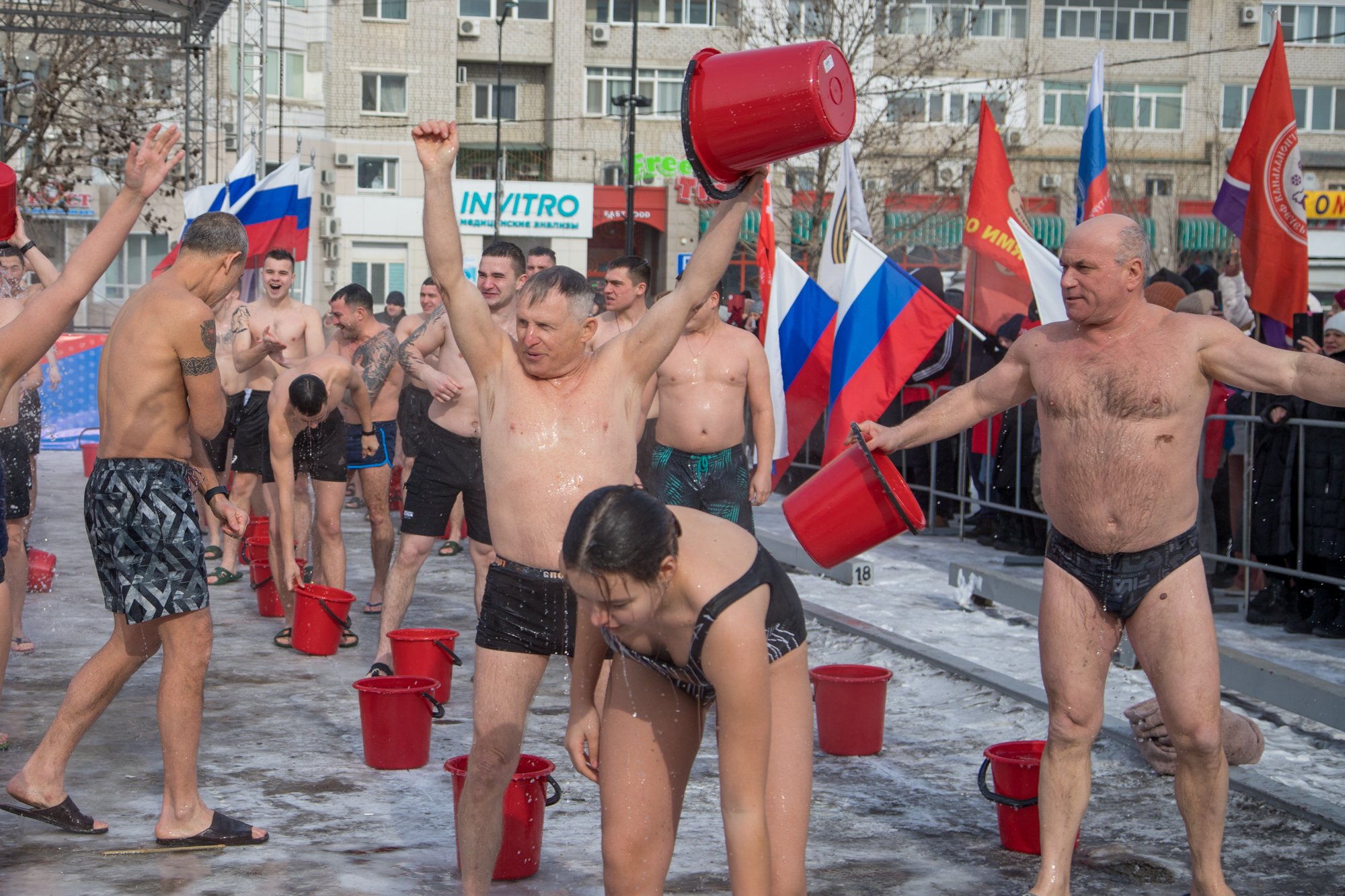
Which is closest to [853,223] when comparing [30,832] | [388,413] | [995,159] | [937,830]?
[995,159]

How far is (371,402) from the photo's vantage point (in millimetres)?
8438

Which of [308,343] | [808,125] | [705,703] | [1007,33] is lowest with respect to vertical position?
[705,703]

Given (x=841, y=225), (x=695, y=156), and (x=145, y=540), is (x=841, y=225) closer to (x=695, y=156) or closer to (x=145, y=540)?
(x=695, y=156)

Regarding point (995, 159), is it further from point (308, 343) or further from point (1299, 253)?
point (308, 343)

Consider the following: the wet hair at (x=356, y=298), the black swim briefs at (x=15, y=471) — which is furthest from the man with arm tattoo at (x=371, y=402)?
the black swim briefs at (x=15, y=471)

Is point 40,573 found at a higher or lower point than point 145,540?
lower

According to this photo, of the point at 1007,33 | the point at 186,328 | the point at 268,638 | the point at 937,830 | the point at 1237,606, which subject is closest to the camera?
the point at 186,328

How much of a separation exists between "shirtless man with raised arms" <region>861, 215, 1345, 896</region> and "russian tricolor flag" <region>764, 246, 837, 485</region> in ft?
18.3

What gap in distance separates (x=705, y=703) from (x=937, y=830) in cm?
196

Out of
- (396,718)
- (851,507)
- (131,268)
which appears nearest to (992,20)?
(131,268)

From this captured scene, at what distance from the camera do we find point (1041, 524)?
1091cm

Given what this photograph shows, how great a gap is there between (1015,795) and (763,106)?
2490 mm

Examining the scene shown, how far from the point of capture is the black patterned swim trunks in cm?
460

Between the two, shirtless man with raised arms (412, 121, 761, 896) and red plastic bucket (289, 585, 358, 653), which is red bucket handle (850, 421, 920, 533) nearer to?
shirtless man with raised arms (412, 121, 761, 896)
